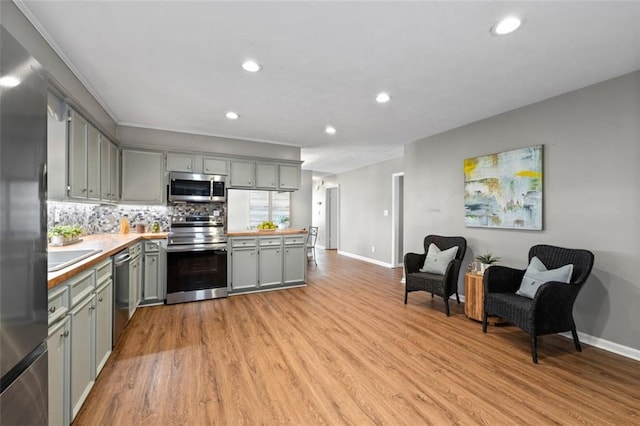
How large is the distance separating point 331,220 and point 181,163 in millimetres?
6053

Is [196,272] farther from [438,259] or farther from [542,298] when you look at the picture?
[542,298]

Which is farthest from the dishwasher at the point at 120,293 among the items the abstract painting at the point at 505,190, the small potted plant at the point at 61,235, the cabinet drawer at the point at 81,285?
the abstract painting at the point at 505,190

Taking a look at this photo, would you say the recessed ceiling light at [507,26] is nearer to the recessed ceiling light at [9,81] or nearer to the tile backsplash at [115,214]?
the recessed ceiling light at [9,81]

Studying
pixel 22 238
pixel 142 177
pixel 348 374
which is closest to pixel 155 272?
pixel 142 177

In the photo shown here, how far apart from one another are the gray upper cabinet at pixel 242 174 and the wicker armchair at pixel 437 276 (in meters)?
2.74

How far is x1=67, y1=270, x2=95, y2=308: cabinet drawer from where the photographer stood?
1646 mm

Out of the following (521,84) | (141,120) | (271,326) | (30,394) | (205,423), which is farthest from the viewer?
(141,120)

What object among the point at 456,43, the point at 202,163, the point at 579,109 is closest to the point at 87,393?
the point at 202,163

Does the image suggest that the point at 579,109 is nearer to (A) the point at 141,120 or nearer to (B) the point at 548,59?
(B) the point at 548,59

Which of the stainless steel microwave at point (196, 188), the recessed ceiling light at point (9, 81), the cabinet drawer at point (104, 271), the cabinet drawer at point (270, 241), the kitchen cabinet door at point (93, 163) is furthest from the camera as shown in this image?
the cabinet drawer at point (270, 241)

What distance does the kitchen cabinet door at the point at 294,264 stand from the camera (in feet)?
15.7

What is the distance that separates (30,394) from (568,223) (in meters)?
4.14

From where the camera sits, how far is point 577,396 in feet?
6.61

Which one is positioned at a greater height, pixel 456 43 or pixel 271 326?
pixel 456 43
